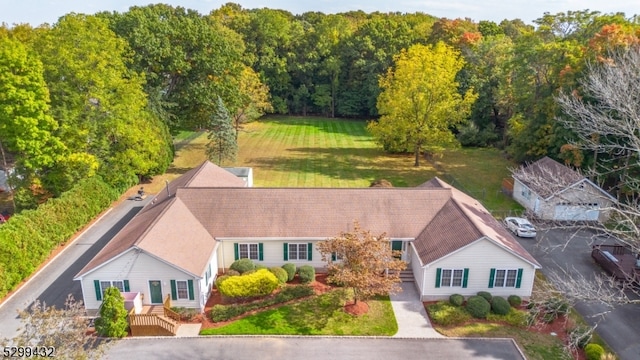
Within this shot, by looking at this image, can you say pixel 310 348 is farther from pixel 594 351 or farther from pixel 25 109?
pixel 25 109

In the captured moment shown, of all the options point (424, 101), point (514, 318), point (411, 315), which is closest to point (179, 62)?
point (424, 101)

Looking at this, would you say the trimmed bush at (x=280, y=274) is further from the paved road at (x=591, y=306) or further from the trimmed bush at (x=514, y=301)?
the paved road at (x=591, y=306)

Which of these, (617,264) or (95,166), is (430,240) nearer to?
(617,264)

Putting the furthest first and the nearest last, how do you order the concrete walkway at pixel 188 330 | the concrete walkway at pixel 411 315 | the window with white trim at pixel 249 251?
the window with white trim at pixel 249 251, the concrete walkway at pixel 411 315, the concrete walkway at pixel 188 330

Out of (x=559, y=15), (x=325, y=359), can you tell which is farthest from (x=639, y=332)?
(x=559, y=15)

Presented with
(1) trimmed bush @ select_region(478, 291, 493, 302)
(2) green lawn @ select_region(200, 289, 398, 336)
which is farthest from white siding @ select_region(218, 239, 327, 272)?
(1) trimmed bush @ select_region(478, 291, 493, 302)

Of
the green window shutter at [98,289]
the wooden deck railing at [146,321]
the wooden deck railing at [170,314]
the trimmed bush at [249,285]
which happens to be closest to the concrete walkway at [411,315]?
the trimmed bush at [249,285]
